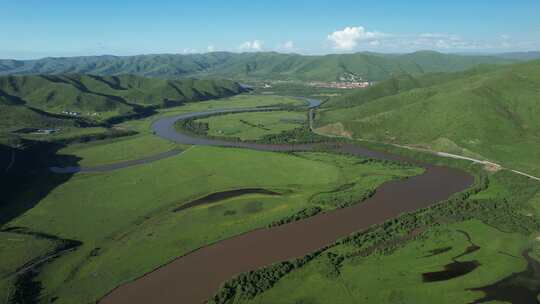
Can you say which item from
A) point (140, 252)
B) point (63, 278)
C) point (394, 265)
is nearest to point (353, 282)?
point (394, 265)

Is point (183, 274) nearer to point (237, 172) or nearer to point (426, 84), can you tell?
point (237, 172)

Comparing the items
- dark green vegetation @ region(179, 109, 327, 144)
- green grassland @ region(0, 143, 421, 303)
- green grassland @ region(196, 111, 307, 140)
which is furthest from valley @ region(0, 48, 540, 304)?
green grassland @ region(196, 111, 307, 140)

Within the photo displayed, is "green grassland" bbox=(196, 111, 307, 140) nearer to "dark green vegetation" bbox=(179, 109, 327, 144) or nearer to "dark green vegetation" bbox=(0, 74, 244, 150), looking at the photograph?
"dark green vegetation" bbox=(179, 109, 327, 144)

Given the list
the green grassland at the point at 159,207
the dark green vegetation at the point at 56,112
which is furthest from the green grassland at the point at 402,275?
the dark green vegetation at the point at 56,112

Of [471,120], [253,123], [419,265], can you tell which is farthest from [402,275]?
[253,123]

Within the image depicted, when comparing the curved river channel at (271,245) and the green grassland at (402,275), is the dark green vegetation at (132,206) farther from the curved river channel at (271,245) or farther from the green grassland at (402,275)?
the green grassland at (402,275)
